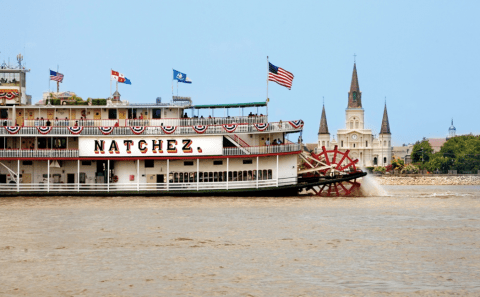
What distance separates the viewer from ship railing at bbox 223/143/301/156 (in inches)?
1797

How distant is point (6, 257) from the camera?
23.5 metres

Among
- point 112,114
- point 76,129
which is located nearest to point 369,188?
point 112,114

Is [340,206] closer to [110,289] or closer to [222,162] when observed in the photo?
[222,162]

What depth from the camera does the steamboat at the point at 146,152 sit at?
46.6 meters

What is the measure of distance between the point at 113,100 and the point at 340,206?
18.0m

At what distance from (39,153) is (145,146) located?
6988 mm

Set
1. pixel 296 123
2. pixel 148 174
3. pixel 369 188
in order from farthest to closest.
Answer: pixel 369 188
pixel 148 174
pixel 296 123

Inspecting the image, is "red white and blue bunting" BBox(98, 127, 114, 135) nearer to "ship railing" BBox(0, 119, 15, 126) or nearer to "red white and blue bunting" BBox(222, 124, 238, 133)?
"ship railing" BBox(0, 119, 15, 126)

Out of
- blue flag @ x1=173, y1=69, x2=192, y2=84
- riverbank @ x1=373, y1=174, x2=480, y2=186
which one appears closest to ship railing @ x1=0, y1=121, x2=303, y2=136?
blue flag @ x1=173, y1=69, x2=192, y2=84

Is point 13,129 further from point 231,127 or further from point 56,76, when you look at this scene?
point 231,127

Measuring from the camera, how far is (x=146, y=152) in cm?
4706

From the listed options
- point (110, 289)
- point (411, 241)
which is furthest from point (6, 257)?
point (411, 241)

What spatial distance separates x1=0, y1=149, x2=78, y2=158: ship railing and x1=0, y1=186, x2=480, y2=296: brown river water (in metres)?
6.31

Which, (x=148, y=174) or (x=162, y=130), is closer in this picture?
(x=162, y=130)
